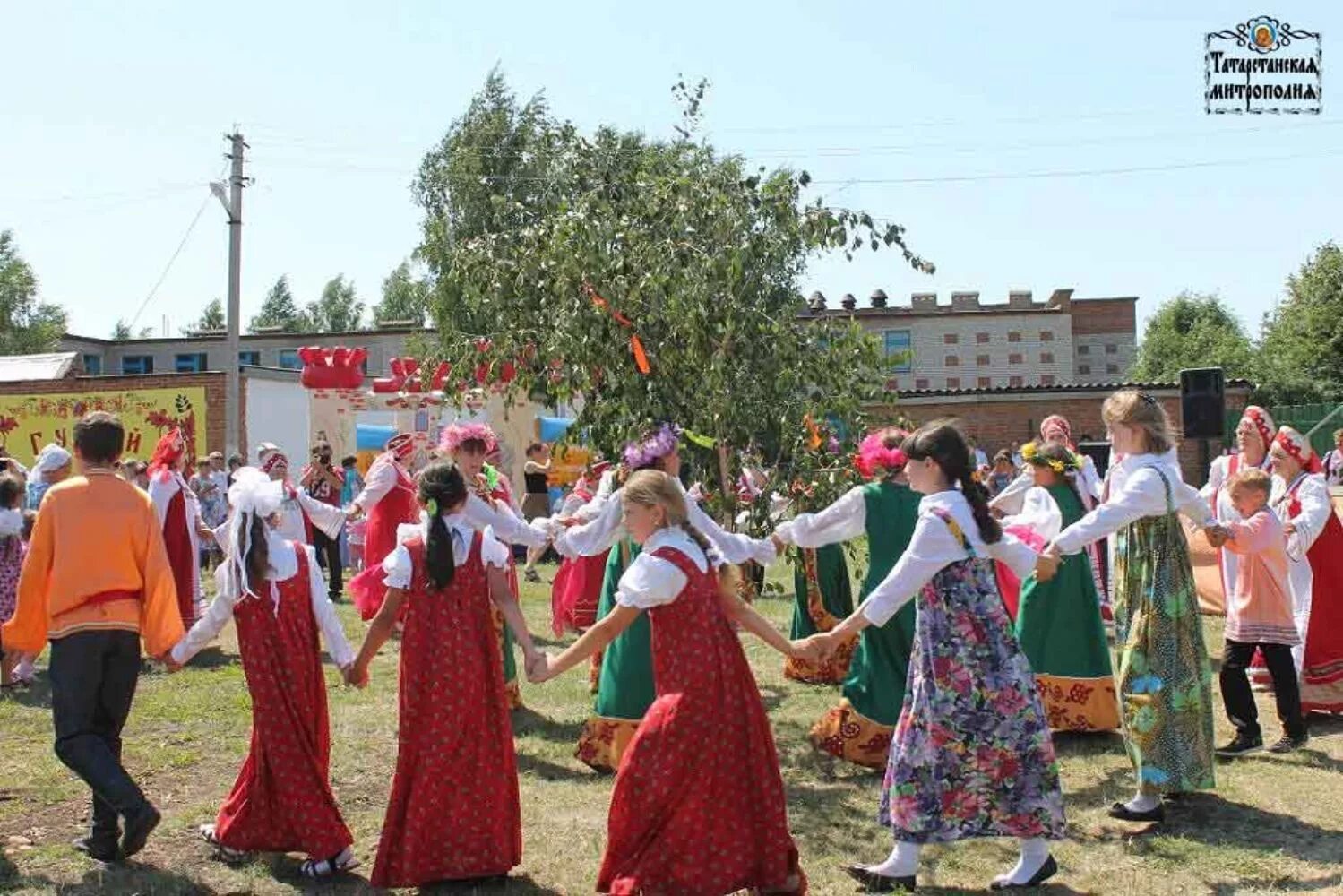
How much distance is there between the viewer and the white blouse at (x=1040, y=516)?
6270 millimetres

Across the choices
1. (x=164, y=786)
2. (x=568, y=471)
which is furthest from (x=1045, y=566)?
(x=568, y=471)

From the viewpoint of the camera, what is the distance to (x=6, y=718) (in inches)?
322

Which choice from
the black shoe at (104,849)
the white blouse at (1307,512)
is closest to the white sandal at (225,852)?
the black shoe at (104,849)

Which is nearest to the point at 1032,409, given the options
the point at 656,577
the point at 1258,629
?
the point at 1258,629

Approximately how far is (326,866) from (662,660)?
1636 millimetres

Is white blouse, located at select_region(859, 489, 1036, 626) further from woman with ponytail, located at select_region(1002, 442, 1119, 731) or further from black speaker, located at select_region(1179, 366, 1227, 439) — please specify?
black speaker, located at select_region(1179, 366, 1227, 439)

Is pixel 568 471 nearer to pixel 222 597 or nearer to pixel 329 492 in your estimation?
pixel 329 492

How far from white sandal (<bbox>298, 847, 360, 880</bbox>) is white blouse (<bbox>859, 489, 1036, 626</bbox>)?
7.22ft

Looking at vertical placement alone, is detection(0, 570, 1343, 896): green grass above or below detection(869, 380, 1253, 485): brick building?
below

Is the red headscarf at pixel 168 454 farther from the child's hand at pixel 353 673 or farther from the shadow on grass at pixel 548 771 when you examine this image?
the child's hand at pixel 353 673

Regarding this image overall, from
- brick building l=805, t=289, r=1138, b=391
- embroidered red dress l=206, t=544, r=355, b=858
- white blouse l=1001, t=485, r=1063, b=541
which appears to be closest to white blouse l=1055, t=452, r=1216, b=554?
white blouse l=1001, t=485, r=1063, b=541

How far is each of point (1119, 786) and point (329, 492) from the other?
387 inches

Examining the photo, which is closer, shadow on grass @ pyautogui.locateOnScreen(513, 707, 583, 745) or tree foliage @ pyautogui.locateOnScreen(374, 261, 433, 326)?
shadow on grass @ pyautogui.locateOnScreen(513, 707, 583, 745)

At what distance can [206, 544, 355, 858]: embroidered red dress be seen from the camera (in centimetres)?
496
